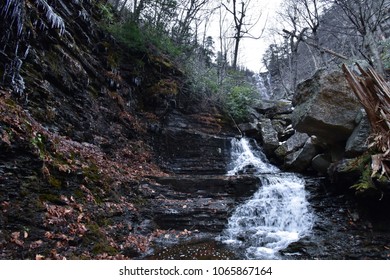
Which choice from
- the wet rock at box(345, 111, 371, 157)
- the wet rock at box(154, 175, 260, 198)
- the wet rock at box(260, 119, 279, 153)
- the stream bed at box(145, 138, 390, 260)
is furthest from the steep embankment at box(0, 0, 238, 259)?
the wet rock at box(345, 111, 371, 157)

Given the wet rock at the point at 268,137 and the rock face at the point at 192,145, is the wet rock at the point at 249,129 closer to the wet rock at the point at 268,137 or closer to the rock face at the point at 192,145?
the wet rock at the point at 268,137

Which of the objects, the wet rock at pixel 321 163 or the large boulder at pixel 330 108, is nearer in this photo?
the large boulder at pixel 330 108

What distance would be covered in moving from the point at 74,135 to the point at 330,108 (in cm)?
758

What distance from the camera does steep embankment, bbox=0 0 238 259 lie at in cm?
428

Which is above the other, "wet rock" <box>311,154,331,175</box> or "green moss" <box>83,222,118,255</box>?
"wet rock" <box>311,154,331,175</box>

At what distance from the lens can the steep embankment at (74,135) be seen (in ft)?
14.0

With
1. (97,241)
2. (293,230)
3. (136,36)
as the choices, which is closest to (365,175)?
(293,230)

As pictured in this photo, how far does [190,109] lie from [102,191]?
27.1 ft

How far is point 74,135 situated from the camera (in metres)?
7.75

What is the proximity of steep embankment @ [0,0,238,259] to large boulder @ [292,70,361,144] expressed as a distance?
17.2 feet

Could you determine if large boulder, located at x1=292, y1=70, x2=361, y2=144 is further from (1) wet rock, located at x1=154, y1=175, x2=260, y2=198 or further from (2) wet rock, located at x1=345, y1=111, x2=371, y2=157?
(1) wet rock, located at x1=154, y1=175, x2=260, y2=198

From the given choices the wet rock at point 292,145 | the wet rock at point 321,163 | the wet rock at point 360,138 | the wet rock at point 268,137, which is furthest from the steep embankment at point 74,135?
the wet rock at point 321,163

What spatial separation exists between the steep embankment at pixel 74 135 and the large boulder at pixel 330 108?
525 centimetres

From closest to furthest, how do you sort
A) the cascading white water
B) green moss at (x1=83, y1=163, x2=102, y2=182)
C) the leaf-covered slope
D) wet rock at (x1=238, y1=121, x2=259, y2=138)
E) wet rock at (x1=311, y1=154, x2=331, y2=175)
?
the leaf-covered slope
the cascading white water
green moss at (x1=83, y1=163, x2=102, y2=182)
wet rock at (x1=311, y1=154, x2=331, y2=175)
wet rock at (x1=238, y1=121, x2=259, y2=138)
